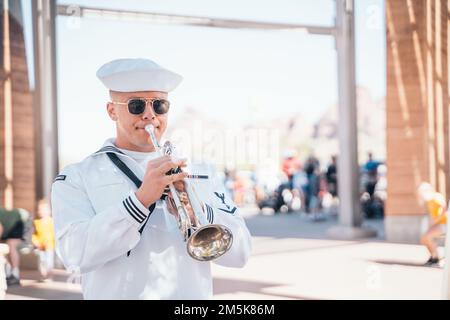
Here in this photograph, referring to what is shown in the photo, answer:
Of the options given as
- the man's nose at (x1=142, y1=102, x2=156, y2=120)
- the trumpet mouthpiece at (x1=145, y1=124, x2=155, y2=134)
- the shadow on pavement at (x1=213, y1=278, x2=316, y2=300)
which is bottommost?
the shadow on pavement at (x1=213, y1=278, x2=316, y2=300)

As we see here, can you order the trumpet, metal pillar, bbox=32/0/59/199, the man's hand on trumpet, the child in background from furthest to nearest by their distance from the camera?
metal pillar, bbox=32/0/59/199
the child in background
the trumpet
the man's hand on trumpet

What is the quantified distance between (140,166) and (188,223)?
9.5 inches

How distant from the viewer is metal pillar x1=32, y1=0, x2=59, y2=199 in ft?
20.9

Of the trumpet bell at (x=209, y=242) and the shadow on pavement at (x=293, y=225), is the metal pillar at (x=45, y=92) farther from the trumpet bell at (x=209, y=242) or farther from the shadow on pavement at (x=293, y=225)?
the trumpet bell at (x=209, y=242)

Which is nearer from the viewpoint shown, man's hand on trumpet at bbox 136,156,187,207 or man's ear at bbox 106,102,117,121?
man's hand on trumpet at bbox 136,156,187,207

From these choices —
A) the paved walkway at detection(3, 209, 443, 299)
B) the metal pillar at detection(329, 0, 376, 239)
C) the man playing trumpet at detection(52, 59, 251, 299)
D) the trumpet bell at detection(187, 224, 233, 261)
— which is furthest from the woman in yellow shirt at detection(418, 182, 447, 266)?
the trumpet bell at detection(187, 224, 233, 261)

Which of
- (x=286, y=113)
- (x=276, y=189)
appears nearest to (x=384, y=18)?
(x=276, y=189)

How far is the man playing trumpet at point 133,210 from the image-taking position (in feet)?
5.10

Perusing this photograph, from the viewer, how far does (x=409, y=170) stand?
8.28 meters

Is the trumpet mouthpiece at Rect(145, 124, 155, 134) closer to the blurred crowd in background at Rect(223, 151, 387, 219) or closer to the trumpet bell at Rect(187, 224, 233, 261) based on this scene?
the trumpet bell at Rect(187, 224, 233, 261)

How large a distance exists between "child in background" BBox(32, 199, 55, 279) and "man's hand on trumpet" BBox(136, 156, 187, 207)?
4.82m

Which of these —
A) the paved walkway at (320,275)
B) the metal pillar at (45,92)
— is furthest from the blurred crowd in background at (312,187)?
the metal pillar at (45,92)

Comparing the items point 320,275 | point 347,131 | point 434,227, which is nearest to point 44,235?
point 320,275
